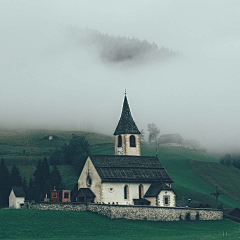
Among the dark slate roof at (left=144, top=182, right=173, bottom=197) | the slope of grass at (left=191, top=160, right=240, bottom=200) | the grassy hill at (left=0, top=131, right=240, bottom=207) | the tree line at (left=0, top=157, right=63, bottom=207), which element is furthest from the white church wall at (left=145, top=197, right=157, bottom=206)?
the slope of grass at (left=191, top=160, right=240, bottom=200)

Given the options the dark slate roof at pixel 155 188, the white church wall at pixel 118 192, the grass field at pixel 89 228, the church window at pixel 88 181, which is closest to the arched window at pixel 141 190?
the white church wall at pixel 118 192

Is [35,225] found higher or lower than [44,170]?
lower

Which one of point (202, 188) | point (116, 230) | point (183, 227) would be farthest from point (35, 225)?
point (202, 188)

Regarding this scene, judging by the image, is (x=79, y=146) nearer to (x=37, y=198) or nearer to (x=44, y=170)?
(x=44, y=170)

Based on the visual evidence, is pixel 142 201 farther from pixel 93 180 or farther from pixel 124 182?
pixel 93 180

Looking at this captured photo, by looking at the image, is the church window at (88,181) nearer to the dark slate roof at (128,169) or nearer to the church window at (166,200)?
the dark slate roof at (128,169)

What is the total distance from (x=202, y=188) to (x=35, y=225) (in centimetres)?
7750

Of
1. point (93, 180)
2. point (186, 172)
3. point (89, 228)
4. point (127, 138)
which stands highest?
point (127, 138)

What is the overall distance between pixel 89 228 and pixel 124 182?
24.4m

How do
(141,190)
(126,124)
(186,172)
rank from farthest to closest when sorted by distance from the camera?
(186,172) → (126,124) → (141,190)

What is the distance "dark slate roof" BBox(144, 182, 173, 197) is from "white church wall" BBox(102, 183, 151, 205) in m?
0.97

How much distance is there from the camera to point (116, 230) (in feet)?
261

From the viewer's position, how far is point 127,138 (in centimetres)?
11281

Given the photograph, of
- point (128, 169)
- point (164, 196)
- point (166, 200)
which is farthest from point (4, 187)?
point (166, 200)
